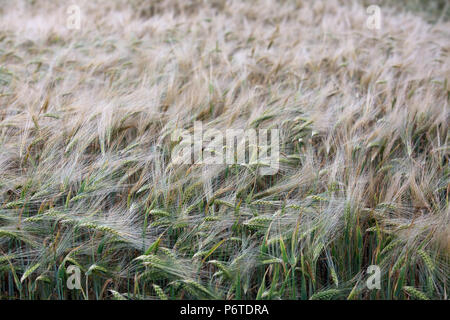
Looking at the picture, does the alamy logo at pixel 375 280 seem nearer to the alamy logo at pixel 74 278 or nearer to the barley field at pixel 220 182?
the barley field at pixel 220 182

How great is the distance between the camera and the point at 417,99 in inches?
83.3

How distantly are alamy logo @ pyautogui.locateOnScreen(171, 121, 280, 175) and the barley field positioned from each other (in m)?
0.03

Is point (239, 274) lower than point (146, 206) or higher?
lower

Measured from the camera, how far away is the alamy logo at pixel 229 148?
1.51 metres

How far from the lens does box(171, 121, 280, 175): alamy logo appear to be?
59.6 inches

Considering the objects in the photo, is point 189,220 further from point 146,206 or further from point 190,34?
point 190,34

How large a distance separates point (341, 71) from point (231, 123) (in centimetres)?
114

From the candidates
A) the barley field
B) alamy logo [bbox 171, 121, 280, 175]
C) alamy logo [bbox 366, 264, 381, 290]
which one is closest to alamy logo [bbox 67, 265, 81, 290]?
the barley field

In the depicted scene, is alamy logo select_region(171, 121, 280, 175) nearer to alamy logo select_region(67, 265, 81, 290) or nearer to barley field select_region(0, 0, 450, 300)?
barley field select_region(0, 0, 450, 300)

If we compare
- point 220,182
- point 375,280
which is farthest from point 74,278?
point 375,280

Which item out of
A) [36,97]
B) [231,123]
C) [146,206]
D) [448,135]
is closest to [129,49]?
[36,97]

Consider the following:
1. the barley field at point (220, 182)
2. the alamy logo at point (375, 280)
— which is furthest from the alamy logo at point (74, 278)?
the alamy logo at point (375, 280)

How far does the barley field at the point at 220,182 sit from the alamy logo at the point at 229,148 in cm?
3
